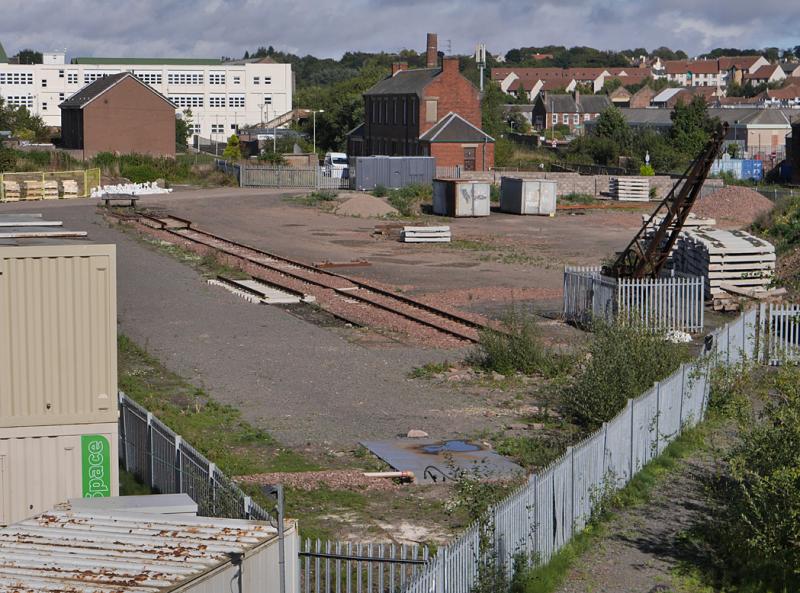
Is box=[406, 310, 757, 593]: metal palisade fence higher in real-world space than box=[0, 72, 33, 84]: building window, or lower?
lower

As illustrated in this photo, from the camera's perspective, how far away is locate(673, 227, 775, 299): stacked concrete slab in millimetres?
29188

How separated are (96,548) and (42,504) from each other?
3304 mm

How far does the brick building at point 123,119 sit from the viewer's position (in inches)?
3219

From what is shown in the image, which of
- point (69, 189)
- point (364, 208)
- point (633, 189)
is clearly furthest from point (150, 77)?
point (364, 208)

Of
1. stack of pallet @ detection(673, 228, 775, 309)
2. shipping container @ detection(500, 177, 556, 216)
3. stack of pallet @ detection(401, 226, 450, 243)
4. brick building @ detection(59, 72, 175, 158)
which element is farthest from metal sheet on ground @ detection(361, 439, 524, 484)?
brick building @ detection(59, 72, 175, 158)

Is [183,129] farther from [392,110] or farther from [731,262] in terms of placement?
[731,262]

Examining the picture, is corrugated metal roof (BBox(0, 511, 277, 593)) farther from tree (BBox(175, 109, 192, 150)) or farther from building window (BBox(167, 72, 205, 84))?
building window (BBox(167, 72, 205, 84))

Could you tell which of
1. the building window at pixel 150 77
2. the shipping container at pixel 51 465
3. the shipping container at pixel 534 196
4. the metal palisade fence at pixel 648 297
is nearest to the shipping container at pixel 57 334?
the shipping container at pixel 51 465

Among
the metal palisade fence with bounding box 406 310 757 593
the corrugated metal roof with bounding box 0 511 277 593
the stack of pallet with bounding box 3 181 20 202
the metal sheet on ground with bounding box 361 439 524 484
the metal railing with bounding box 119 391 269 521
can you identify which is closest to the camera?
the corrugated metal roof with bounding box 0 511 277 593

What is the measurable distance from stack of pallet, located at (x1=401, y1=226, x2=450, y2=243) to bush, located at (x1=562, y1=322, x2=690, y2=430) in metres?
26.4

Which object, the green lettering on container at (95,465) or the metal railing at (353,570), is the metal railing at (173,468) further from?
the green lettering on container at (95,465)

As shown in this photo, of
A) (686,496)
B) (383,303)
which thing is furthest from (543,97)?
(686,496)

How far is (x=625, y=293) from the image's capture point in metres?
25.2

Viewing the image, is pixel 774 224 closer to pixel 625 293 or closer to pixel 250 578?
pixel 625 293
